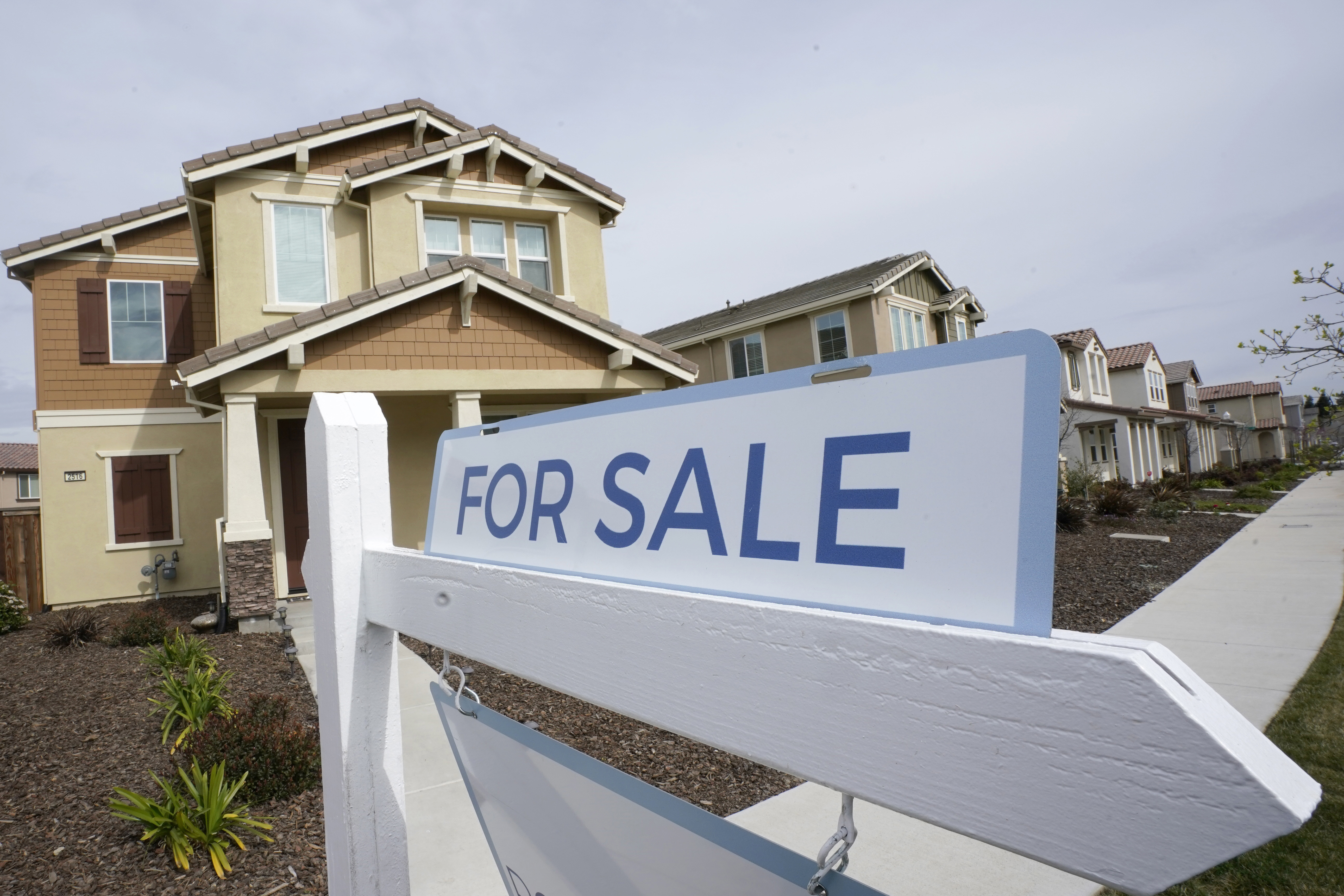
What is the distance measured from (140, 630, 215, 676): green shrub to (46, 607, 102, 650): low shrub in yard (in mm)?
1882

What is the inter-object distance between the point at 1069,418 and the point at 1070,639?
29.3 meters

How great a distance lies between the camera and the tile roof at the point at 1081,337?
29.7 m

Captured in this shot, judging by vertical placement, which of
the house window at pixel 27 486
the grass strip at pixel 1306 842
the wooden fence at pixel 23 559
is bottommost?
the grass strip at pixel 1306 842

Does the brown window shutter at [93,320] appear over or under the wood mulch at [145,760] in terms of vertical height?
over

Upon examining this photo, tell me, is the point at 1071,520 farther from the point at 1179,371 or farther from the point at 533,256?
the point at 1179,371

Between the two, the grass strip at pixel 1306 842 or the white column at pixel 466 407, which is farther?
the white column at pixel 466 407

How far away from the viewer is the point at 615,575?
1.05m

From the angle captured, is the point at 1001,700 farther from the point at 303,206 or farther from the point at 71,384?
the point at 71,384

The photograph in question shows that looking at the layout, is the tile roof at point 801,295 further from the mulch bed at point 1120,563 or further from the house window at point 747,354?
the mulch bed at point 1120,563

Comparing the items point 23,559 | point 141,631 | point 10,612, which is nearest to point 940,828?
point 141,631

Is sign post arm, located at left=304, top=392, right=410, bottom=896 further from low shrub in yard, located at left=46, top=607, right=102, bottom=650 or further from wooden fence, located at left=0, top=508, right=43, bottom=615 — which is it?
wooden fence, located at left=0, top=508, right=43, bottom=615

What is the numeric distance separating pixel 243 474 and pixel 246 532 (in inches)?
28.2

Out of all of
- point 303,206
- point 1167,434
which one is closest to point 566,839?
point 303,206

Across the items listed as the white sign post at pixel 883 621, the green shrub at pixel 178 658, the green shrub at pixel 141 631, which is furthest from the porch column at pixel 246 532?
the white sign post at pixel 883 621
